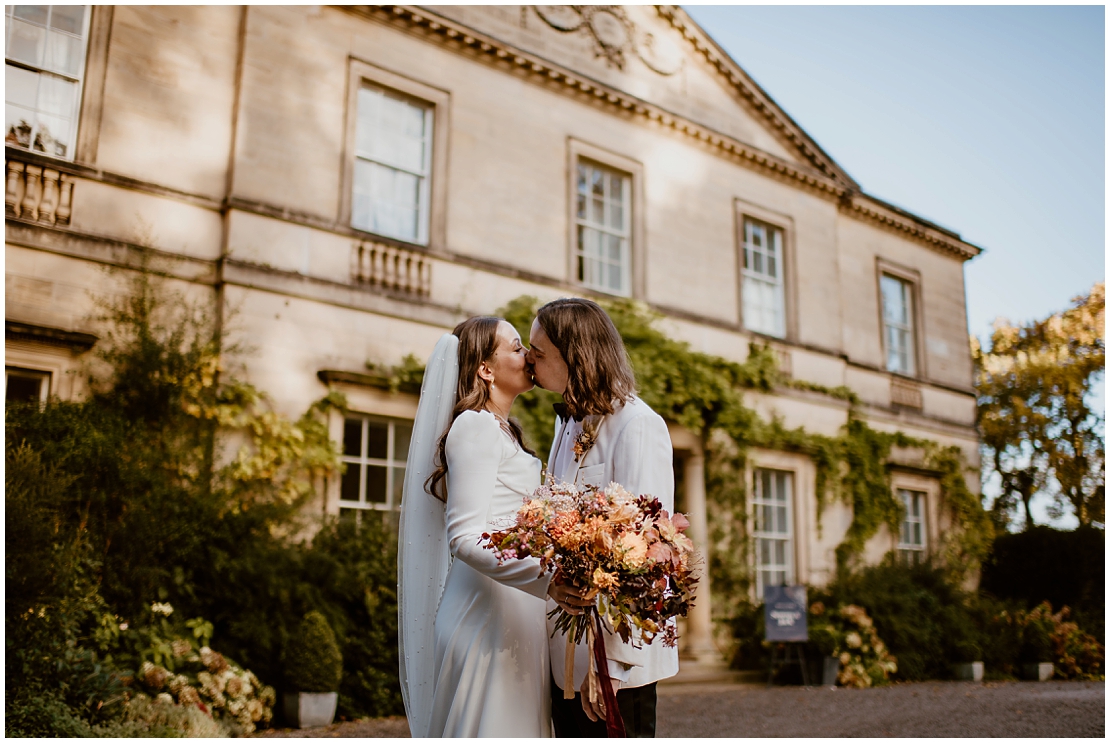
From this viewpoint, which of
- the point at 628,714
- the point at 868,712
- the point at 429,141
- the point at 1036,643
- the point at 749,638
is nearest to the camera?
the point at 628,714

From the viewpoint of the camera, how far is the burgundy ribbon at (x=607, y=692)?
8.26ft

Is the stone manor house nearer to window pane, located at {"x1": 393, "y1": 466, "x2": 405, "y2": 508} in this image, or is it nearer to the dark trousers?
window pane, located at {"x1": 393, "y1": 466, "x2": 405, "y2": 508}

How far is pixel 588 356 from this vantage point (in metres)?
2.84

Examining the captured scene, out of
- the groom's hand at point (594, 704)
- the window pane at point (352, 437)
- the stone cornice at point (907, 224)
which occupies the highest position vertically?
the stone cornice at point (907, 224)

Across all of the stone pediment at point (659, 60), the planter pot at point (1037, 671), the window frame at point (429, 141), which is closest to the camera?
the window frame at point (429, 141)

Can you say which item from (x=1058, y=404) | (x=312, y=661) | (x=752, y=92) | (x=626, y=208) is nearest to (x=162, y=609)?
(x=312, y=661)

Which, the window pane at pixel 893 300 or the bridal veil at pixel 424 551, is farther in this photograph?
the window pane at pixel 893 300

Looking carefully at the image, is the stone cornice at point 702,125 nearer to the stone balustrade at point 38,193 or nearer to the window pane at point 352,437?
the stone balustrade at point 38,193

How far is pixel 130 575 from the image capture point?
710 cm

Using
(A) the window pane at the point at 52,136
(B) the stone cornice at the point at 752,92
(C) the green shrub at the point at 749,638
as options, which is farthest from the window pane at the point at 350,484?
(B) the stone cornice at the point at 752,92

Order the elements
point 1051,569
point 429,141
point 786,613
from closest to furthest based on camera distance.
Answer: point 429,141
point 786,613
point 1051,569

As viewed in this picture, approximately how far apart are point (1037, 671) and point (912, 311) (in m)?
6.57

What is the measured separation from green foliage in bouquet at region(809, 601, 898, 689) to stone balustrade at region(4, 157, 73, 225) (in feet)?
31.2

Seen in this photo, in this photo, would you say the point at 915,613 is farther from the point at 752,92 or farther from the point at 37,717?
the point at 37,717
